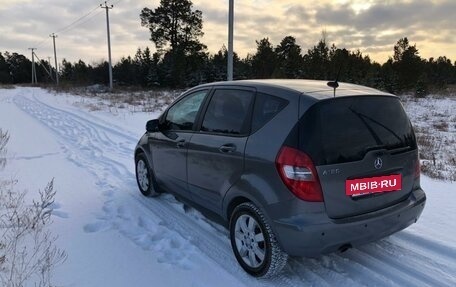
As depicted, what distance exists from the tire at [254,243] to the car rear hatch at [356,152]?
1.88ft

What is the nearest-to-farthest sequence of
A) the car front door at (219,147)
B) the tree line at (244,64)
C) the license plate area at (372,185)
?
the license plate area at (372,185) → the car front door at (219,147) → the tree line at (244,64)

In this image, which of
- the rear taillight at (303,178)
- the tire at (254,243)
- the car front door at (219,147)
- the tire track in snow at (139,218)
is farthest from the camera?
the tire track in snow at (139,218)

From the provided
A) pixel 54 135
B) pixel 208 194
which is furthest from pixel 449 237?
pixel 54 135

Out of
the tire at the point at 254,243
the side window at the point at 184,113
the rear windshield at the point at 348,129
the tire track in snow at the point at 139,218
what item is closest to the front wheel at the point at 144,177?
the tire track in snow at the point at 139,218

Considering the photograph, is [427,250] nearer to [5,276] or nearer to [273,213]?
[273,213]

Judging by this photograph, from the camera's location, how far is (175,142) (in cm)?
461

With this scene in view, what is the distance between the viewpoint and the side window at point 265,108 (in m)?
3.25

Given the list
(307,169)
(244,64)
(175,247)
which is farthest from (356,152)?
(244,64)

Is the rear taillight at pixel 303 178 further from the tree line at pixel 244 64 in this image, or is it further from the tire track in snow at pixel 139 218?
the tree line at pixel 244 64

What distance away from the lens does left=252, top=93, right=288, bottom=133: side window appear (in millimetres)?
3249

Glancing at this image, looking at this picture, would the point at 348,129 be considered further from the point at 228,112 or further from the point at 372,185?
the point at 228,112

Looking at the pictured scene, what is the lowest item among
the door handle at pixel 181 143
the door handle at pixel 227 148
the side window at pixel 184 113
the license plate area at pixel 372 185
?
the license plate area at pixel 372 185

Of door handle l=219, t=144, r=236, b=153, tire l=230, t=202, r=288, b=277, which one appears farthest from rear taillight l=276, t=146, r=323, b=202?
door handle l=219, t=144, r=236, b=153

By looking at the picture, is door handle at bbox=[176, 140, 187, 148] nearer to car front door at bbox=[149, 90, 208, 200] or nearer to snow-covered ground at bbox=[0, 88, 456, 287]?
car front door at bbox=[149, 90, 208, 200]
